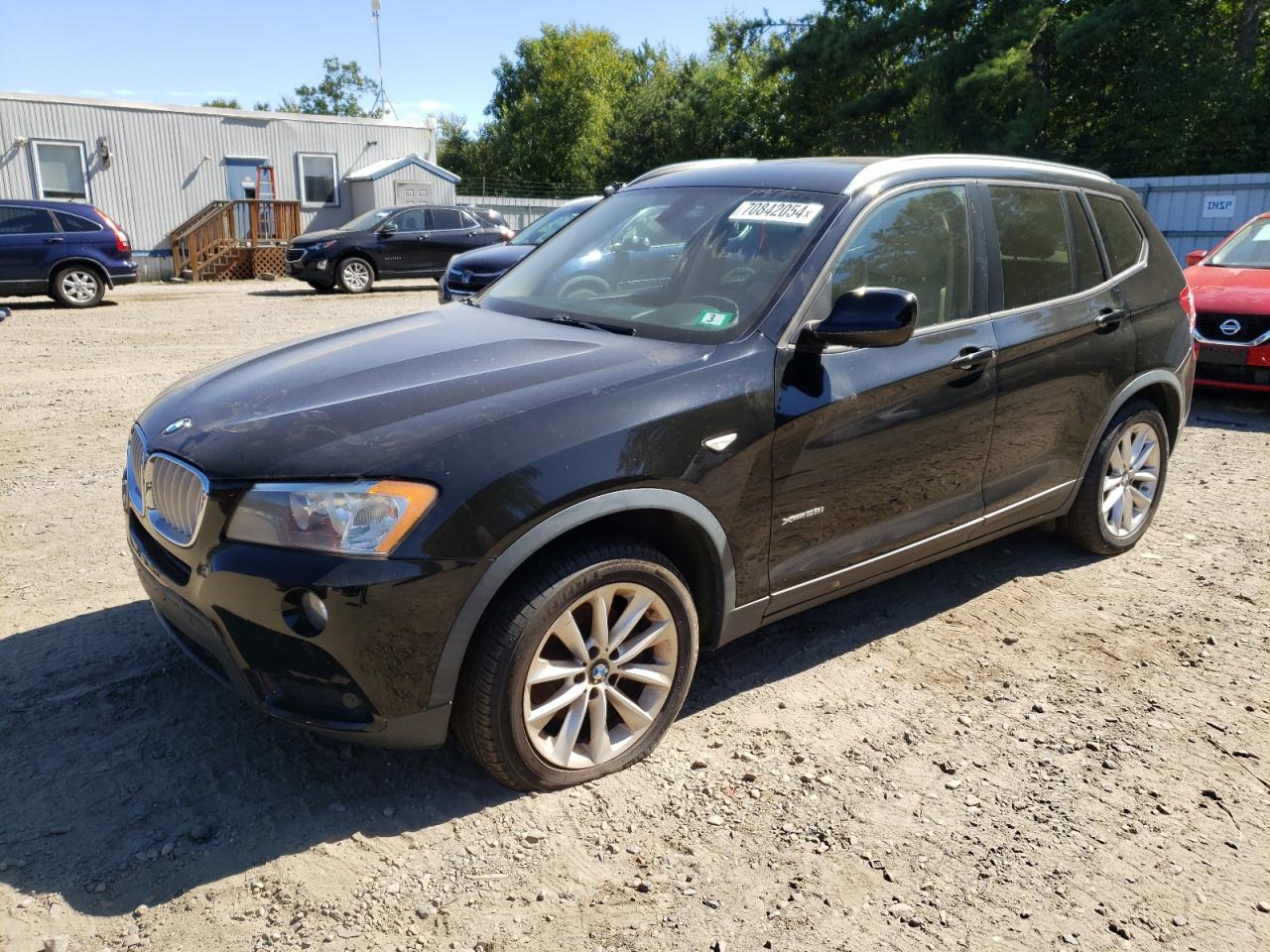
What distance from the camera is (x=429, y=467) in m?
2.62

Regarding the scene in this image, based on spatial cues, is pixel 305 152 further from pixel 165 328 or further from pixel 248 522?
pixel 248 522

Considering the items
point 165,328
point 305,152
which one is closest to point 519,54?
point 305,152

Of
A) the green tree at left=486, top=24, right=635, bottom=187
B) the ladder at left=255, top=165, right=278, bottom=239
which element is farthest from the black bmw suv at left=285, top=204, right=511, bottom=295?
the green tree at left=486, top=24, right=635, bottom=187

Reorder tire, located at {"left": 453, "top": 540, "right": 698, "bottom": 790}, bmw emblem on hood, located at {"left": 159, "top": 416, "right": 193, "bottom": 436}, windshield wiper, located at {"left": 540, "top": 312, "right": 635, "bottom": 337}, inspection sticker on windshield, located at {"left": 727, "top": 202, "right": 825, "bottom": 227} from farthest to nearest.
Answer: inspection sticker on windshield, located at {"left": 727, "top": 202, "right": 825, "bottom": 227}, windshield wiper, located at {"left": 540, "top": 312, "right": 635, "bottom": 337}, bmw emblem on hood, located at {"left": 159, "top": 416, "right": 193, "bottom": 436}, tire, located at {"left": 453, "top": 540, "right": 698, "bottom": 790}

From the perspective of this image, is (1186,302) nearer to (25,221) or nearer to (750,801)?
(750,801)

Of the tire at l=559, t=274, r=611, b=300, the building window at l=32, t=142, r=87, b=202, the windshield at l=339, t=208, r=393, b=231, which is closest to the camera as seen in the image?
the tire at l=559, t=274, r=611, b=300

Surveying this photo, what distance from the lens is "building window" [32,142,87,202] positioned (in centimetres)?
2253

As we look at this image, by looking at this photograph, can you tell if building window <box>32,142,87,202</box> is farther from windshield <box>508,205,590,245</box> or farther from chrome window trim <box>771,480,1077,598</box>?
chrome window trim <box>771,480,1077,598</box>

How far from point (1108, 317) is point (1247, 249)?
6.24 meters

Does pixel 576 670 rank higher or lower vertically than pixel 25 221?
lower

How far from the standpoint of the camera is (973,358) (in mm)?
3785

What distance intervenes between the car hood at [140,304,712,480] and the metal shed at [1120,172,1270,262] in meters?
16.0

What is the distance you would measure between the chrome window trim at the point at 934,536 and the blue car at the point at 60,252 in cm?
1629

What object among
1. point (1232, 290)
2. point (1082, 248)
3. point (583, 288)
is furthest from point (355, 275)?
point (1082, 248)
